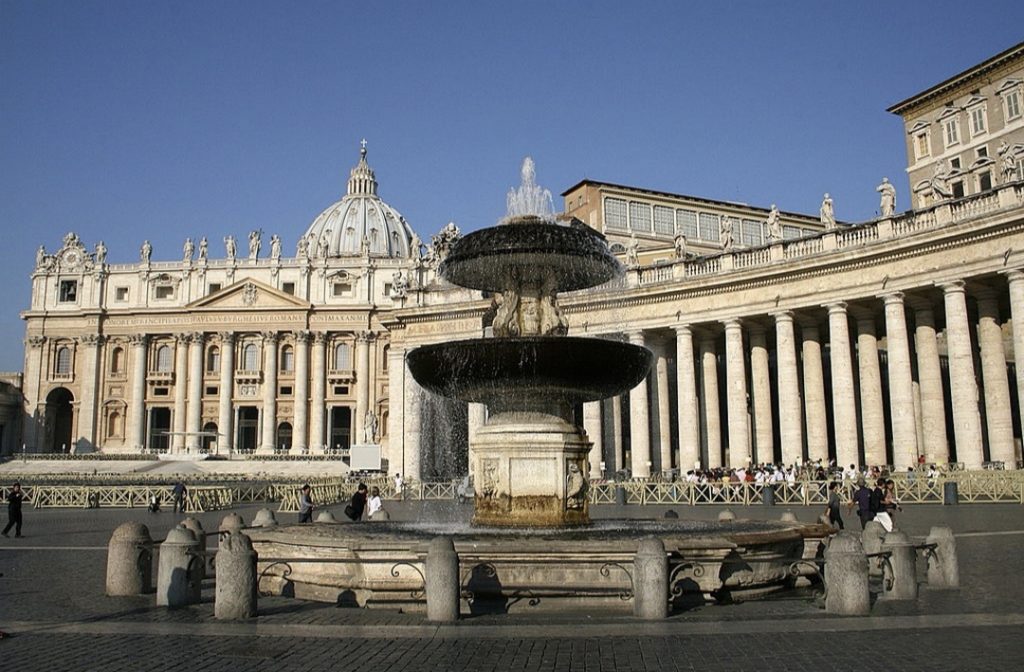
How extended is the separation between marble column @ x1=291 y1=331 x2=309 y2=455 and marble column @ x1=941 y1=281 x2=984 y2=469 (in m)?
75.8

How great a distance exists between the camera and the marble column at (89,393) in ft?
326

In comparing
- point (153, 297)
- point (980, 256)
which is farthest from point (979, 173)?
point (153, 297)

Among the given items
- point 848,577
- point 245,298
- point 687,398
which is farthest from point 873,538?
point 245,298

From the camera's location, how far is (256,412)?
103 meters

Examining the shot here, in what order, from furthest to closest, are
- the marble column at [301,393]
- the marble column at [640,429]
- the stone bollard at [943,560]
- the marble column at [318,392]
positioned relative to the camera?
the marble column at [318,392], the marble column at [301,393], the marble column at [640,429], the stone bollard at [943,560]

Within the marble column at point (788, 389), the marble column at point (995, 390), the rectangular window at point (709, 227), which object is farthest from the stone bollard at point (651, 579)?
the rectangular window at point (709, 227)

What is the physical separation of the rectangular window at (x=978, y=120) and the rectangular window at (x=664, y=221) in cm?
2008

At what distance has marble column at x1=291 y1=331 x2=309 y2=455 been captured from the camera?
97.4m

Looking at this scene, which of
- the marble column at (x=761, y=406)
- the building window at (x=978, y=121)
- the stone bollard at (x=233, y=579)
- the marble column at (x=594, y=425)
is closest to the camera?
the stone bollard at (x=233, y=579)

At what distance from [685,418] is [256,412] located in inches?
2907

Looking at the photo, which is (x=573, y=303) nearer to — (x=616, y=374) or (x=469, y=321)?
(x=469, y=321)

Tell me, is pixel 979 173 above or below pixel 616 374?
above

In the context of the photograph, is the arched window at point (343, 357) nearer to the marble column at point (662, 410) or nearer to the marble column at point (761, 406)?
the marble column at point (662, 410)

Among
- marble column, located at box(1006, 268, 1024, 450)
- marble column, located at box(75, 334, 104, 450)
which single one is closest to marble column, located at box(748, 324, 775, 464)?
marble column, located at box(1006, 268, 1024, 450)
